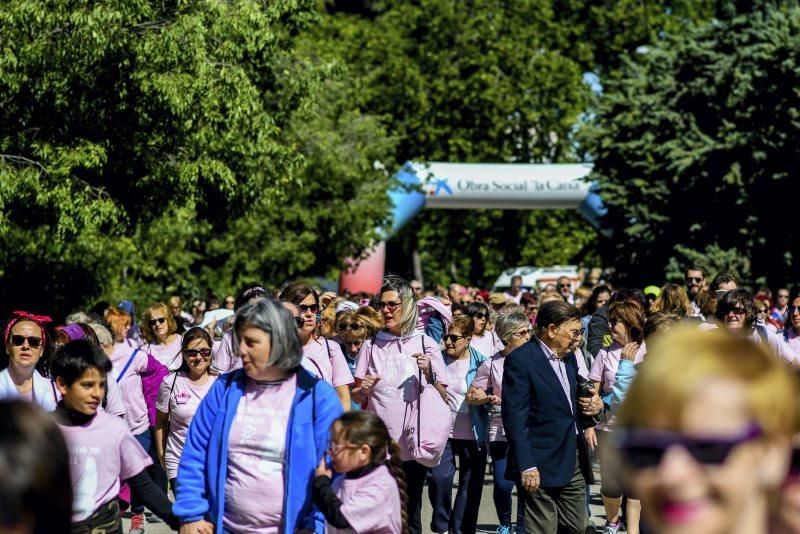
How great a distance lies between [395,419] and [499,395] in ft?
5.83

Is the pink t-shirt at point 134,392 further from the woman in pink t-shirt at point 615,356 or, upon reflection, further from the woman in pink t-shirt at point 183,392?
the woman in pink t-shirt at point 615,356

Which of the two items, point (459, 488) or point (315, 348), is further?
point (459, 488)

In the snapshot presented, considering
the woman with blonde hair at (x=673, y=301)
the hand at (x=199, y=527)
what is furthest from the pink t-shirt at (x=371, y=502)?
the woman with blonde hair at (x=673, y=301)

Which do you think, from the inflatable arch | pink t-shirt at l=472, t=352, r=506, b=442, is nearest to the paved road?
pink t-shirt at l=472, t=352, r=506, b=442

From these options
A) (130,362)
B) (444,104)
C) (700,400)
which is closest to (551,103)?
(444,104)

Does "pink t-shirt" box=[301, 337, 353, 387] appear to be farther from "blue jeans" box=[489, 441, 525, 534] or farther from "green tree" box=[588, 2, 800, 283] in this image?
"green tree" box=[588, 2, 800, 283]

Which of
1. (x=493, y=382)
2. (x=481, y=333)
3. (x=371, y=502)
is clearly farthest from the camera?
(x=481, y=333)


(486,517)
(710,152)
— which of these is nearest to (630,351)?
(486,517)

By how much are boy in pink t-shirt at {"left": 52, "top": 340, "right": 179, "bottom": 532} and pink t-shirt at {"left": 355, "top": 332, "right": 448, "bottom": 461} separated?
10.9ft

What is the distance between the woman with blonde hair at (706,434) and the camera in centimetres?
272

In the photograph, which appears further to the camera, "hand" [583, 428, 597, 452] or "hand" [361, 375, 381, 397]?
"hand" [583, 428, 597, 452]

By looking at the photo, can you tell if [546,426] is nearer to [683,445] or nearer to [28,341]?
[28,341]

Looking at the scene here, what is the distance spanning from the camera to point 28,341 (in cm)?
811

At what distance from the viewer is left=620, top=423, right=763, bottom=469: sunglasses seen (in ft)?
8.91
